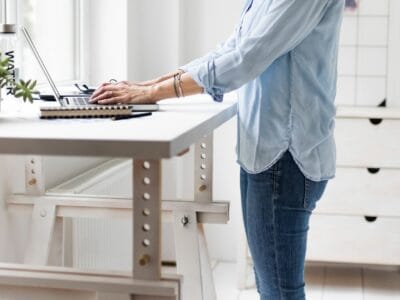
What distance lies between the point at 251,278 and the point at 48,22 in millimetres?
1367

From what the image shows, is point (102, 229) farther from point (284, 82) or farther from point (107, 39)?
point (284, 82)

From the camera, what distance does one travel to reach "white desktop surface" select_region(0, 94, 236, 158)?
48.3 inches

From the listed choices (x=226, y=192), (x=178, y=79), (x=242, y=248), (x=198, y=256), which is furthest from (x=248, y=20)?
(x=226, y=192)

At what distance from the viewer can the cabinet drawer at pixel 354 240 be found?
3.26 meters

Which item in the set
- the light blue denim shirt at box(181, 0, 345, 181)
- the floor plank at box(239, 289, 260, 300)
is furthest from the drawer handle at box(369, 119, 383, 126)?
the light blue denim shirt at box(181, 0, 345, 181)

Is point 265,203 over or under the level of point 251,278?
over

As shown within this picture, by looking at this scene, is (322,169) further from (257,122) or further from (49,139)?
(49,139)

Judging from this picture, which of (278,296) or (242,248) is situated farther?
(242,248)

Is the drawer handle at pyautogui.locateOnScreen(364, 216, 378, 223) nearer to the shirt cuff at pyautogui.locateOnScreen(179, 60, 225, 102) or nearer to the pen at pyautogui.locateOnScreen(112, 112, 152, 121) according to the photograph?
the shirt cuff at pyautogui.locateOnScreen(179, 60, 225, 102)

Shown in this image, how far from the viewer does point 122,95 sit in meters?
1.79

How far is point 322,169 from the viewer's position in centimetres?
179

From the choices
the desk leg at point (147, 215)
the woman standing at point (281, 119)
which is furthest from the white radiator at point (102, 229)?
the desk leg at point (147, 215)

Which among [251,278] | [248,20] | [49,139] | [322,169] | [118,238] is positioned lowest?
[251,278]

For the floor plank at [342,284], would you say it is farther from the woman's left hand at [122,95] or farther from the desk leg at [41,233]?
the woman's left hand at [122,95]
